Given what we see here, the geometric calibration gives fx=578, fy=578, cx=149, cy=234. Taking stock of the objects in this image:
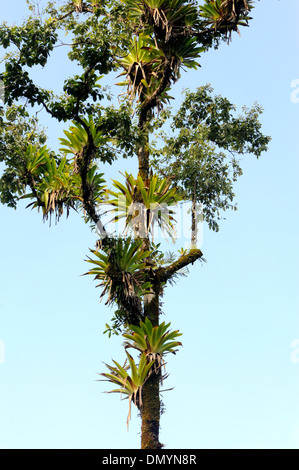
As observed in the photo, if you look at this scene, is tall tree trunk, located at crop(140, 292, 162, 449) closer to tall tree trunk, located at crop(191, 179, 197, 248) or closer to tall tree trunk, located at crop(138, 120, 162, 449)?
tall tree trunk, located at crop(138, 120, 162, 449)

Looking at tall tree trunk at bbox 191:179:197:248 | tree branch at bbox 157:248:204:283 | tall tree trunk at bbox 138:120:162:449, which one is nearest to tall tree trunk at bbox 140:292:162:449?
tall tree trunk at bbox 138:120:162:449

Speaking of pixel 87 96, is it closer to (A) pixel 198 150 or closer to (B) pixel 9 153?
(B) pixel 9 153

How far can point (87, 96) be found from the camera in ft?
34.0

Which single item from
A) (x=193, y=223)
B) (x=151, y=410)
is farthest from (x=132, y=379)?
(x=193, y=223)

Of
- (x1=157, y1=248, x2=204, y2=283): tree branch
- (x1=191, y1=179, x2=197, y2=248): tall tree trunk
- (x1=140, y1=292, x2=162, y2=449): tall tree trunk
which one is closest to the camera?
(x1=140, y1=292, x2=162, y2=449): tall tree trunk

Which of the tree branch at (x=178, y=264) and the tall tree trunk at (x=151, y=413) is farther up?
the tree branch at (x=178, y=264)

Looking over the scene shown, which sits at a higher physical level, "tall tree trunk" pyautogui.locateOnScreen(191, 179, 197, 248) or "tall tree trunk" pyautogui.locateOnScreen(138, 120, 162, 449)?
"tall tree trunk" pyautogui.locateOnScreen(191, 179, 197, 248)

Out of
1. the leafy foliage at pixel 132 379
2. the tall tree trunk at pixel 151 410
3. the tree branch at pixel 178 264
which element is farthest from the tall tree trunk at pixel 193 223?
the leafy foliage at pixel 132 379

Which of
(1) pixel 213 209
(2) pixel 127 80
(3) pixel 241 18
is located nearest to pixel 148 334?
(1) pixel 213 209

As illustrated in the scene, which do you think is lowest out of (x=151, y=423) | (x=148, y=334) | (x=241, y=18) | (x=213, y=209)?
(x=151, y=423)

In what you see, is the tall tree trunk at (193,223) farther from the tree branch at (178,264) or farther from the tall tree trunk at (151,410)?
the tall tree trunk at (151,410)

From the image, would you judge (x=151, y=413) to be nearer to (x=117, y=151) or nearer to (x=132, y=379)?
(x=132, y=379)
